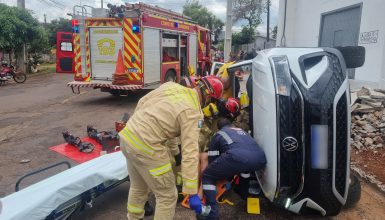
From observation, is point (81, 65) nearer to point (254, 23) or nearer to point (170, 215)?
point (170, 215)

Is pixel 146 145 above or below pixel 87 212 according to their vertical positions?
above

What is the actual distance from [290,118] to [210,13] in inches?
1946

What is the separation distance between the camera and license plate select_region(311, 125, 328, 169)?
268 cm

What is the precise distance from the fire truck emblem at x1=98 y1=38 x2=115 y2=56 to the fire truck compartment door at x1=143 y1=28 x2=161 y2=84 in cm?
93

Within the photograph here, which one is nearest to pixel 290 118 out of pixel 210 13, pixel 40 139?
pixel 40 139

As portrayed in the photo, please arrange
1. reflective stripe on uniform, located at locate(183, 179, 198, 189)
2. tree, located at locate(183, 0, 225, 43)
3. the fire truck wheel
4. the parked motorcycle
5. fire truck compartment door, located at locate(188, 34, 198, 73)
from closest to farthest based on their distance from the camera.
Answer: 1. reflective stripe on uniform, located at locate(183, 179, 198, 189)
2. the fire truck wheel
3. fire truck compartment door, located at locate(188, 34, 198, 73)
4. the parked motorcycle
5. tree, located at locate(183, 0, 225, 43)

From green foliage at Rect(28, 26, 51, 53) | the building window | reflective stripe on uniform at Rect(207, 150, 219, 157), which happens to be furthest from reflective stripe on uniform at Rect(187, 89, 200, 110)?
green foliage at Rect(28, 26, 51, 53)

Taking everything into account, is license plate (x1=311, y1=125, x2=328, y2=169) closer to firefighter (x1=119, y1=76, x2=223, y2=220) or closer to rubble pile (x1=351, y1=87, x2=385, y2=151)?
firefighter (x1=119, y1=76, x2=223, y2=220)

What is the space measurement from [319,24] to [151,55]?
16.5 ft

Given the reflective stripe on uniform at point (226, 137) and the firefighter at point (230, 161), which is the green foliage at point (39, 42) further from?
the firefighter at point (230, 161)

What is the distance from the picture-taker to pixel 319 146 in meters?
2.70

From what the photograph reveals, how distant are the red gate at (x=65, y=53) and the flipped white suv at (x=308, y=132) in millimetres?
8832

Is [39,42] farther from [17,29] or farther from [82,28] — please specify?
[82,28]

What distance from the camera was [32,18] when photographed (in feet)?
57.8
